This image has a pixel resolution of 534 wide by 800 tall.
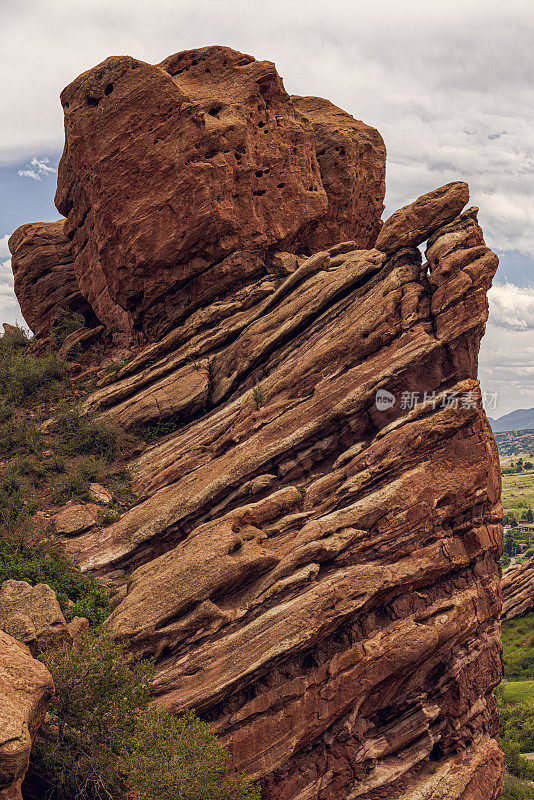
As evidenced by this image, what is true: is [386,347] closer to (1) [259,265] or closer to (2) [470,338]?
(2) [470,338]

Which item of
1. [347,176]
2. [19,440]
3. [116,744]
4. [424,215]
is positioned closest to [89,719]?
[116,744]

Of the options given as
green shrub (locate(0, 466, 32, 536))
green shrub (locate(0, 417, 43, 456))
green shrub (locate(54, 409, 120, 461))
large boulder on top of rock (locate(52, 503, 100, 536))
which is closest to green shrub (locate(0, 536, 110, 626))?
green shrub (locate(0, 466, 32, 536))

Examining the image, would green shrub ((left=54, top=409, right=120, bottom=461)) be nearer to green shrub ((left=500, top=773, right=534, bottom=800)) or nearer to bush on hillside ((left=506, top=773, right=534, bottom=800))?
bush on hillside ((left=506, top=773, right=534, bottom=800))

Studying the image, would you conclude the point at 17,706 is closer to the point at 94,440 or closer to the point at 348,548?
the point at 348,548

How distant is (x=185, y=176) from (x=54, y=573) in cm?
2530

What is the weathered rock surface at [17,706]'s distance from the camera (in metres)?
13.0

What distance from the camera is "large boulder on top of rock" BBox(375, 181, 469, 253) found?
2873 cm

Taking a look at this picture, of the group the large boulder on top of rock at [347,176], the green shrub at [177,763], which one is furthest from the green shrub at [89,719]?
the large boulder on top of rock at [347,176]

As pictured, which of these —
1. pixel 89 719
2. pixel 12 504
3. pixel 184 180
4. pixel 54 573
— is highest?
pixel 184 180

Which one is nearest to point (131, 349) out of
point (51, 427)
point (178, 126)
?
point (51, 427)

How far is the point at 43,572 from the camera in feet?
82.1

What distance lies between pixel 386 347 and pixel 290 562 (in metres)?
11.8

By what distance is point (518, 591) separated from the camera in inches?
3588

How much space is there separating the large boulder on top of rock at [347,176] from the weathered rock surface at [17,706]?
34.5 metres
